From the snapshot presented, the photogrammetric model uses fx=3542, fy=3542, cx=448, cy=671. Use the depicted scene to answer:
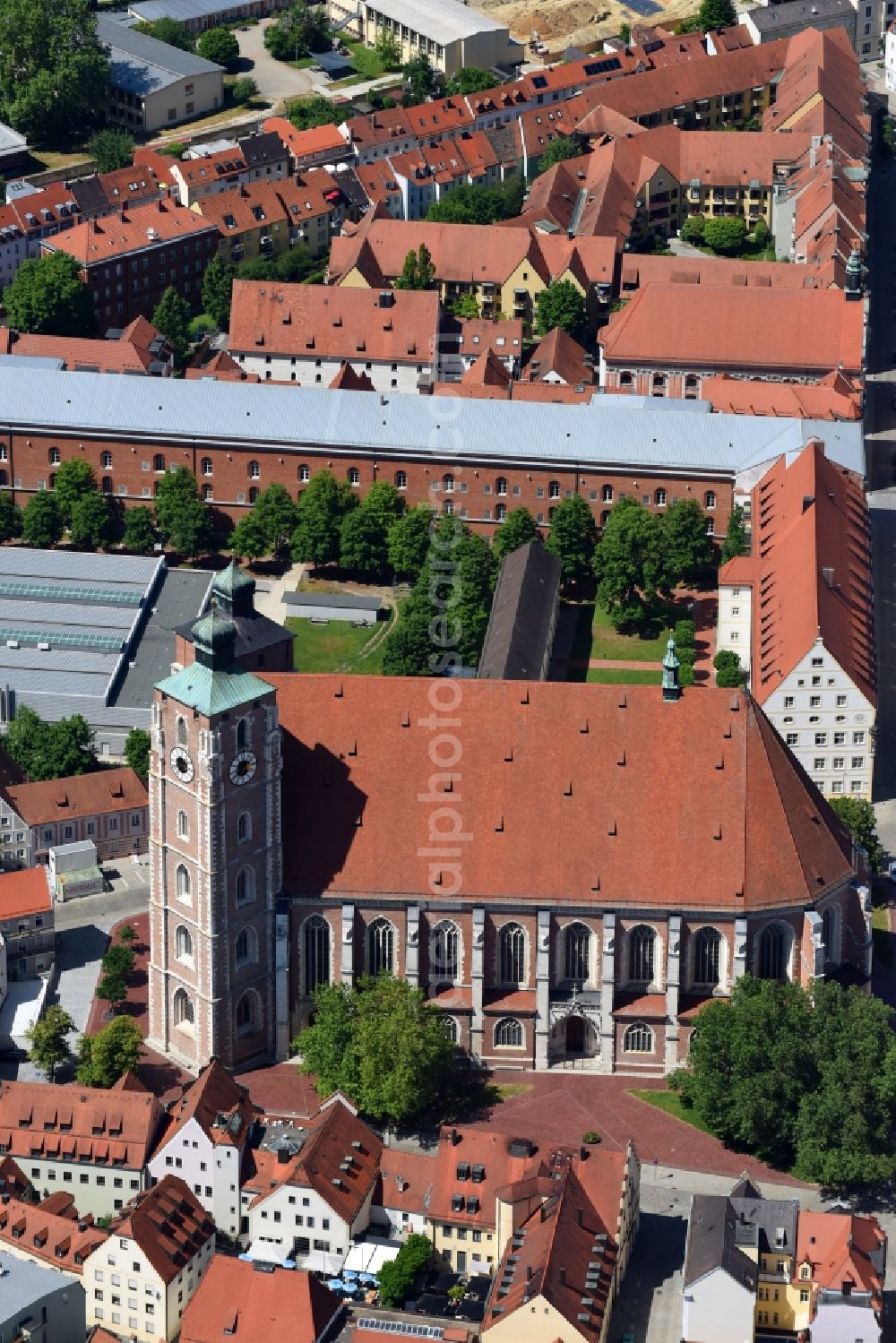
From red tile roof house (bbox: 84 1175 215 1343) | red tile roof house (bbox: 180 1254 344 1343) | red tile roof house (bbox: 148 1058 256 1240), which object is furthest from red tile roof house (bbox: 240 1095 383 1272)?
red tile roof house (bbox: 180 1254 344 1343)

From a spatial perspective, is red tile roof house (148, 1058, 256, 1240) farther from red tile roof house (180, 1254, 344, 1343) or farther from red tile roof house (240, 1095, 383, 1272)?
red tile roof house (180, 1254, 344, 1343)

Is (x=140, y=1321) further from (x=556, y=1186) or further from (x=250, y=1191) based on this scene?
(x=556, y=1186)

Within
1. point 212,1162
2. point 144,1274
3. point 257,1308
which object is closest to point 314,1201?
point 212,1162

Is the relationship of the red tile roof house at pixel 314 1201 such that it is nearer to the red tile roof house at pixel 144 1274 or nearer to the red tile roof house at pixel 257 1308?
the red tile roof house at pixel 144 1274

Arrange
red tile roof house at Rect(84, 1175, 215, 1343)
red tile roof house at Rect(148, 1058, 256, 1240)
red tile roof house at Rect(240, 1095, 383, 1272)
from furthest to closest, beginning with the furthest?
red tile roof house at Rect(148, 1058, 256, 1240) < red tile roof house at Rect(240, 1095, 383, 1272) < red tile roof house at Rect(84, 1175, 215, 1343)

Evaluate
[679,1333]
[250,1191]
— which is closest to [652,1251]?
[679,1333]

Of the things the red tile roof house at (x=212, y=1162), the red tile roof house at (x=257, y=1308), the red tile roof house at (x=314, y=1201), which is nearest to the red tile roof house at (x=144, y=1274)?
the red tile roof house at (x=257, y=1308)
